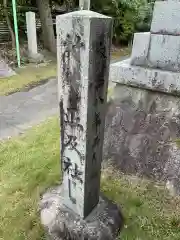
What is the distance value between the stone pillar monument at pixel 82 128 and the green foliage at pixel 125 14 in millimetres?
10486

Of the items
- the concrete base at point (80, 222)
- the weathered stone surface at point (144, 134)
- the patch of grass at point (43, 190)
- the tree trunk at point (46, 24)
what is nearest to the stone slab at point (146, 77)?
the weathered stone surface at point (144, 134)

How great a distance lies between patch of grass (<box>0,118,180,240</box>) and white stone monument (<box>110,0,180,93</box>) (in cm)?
123

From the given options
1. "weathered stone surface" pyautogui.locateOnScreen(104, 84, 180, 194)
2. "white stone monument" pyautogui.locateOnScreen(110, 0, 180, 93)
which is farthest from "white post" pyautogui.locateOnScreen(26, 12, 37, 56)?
"white stone monument" pyautogui.locateOnScreen(110, 0, 180, 93)

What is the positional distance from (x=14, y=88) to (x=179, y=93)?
5063 mm

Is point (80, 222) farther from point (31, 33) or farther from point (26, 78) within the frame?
point (31, 33)

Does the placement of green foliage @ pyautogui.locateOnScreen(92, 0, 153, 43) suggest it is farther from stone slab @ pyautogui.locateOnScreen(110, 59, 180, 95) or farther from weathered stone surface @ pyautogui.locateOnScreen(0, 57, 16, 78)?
stone slab @ pyautogui.locateOnScreen(110, 59, 180, 95)

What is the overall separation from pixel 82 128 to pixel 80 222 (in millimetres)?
1025

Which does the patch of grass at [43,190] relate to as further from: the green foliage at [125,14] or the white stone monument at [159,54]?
the green foliage at [125,14]

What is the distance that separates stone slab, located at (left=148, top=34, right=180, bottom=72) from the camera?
2.90m

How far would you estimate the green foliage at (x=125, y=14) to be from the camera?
11734mm

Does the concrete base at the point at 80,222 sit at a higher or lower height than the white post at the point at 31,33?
lower

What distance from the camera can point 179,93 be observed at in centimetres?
294

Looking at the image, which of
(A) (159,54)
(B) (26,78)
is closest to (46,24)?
(B) (26,78)

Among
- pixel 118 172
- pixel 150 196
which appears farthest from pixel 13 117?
pixel 150 196
